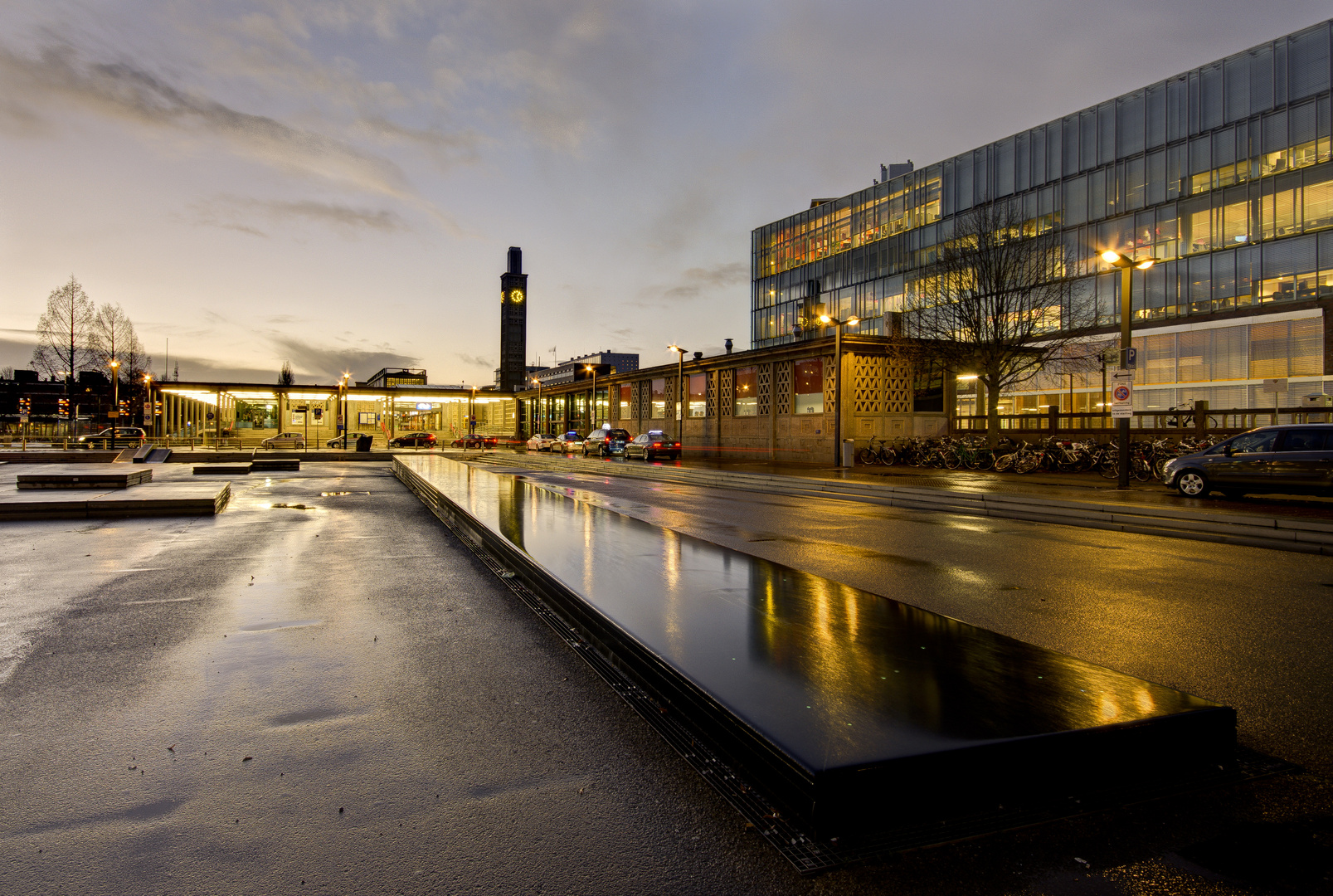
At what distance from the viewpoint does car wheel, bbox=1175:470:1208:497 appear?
49.7 ft

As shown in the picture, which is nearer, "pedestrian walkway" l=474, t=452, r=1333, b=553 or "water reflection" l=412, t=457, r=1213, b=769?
"water reflection" l=412, t=457, r=1213, b=769

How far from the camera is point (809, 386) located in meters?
34.2

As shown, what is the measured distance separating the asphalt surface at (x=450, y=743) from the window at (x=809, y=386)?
2560 centimetres

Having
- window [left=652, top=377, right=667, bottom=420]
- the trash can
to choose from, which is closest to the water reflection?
the trash can

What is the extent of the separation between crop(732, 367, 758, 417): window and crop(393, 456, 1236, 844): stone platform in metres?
32.8

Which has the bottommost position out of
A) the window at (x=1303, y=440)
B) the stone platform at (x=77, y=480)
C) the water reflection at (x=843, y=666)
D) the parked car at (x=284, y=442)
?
the water reflection at (x=843, y=666)

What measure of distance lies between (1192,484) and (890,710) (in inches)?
638

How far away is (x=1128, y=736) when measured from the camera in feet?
9.75

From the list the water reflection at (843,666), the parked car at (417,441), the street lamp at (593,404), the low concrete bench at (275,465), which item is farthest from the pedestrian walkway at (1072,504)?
the parked car at (417,441)

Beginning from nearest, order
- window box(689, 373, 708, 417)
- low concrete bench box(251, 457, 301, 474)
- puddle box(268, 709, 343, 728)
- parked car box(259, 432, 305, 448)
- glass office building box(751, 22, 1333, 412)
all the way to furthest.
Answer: puddle box(268, 709, 343, 728), low concrete bench box(251, 457, 301, 474), glass office building box(751, 22, 1333, 412), window box(689, 373, 708, 417), parked car box(259, 432, 305, 448)

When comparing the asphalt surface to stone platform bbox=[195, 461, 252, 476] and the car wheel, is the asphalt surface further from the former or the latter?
stone platform bbox=[195, 461, 252, 476]

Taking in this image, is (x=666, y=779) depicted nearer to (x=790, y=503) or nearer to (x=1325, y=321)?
(x=790, y=503)

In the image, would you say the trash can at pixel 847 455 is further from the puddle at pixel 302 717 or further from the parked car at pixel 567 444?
the puddle at pixel 302 717

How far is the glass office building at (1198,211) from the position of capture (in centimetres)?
3641
